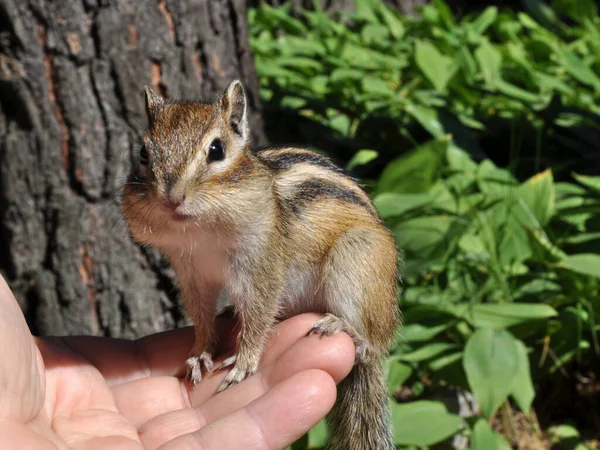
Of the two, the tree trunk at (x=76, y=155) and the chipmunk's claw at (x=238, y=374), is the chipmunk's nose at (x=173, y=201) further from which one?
the tree trunk at (x=76, y=155)

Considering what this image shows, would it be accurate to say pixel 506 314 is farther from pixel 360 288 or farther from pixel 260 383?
pixel 260 383

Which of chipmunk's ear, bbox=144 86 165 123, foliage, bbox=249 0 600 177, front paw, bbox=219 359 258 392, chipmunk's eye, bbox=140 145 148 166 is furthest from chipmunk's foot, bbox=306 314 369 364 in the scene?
foliage, bbox=249 0 600 177

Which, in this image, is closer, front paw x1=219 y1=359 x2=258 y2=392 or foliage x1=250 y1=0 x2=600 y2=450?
front paw x1=219 y1=359 x2=258 y2=392

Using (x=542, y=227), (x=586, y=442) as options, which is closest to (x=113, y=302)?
(x=542, y=227)

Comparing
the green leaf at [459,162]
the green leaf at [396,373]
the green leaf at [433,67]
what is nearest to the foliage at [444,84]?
the green leaf at [433,67]

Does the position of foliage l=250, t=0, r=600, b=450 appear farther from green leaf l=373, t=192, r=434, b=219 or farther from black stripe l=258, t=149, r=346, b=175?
black stripe l=258, t=149, r=346, b=175
